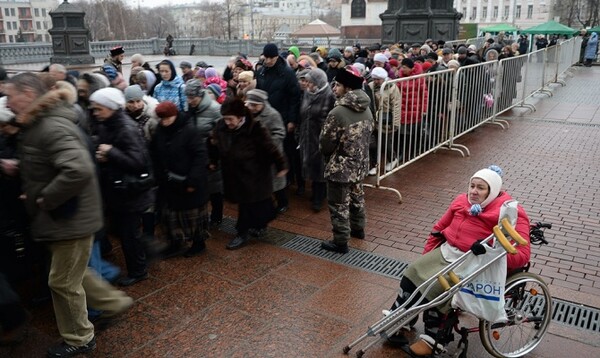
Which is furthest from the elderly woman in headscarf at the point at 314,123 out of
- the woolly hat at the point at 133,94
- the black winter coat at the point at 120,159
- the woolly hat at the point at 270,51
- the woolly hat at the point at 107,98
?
the woolly hat at the point at 107,98

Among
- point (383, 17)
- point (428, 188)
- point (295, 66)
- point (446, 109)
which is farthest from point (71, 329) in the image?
point (383, 17)

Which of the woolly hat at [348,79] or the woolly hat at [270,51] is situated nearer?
the woolly hat at [348,79]

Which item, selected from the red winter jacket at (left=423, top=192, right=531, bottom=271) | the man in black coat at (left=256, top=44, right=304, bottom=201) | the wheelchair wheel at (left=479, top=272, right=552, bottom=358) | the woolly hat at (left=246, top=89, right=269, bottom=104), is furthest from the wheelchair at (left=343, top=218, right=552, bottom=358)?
the man in black coat at (left=256, top=44, right=304, bottom=201)

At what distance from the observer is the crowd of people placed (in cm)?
357

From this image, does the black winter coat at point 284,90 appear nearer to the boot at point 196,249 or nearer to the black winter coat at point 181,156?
the black winter coat at point 181,156

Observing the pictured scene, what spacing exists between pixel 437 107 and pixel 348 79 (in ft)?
13.8

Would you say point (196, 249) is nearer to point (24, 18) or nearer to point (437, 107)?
point (437, 107)

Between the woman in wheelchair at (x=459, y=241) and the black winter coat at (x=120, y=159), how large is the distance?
238 centimetres

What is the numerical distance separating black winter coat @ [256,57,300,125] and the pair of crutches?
13.6 feet

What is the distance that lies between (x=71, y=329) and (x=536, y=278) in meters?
3.25

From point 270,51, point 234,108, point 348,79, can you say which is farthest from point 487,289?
point 270,51

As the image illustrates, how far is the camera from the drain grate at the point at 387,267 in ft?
14.5

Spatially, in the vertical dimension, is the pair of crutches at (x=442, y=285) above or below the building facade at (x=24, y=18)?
below

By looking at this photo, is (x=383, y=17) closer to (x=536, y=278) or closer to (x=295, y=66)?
(x=295, y=66)
